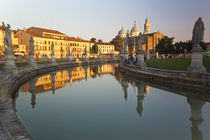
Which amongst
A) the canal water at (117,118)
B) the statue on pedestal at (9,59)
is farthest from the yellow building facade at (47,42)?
the canal water at (117,118)

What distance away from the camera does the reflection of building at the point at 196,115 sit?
18.4ft

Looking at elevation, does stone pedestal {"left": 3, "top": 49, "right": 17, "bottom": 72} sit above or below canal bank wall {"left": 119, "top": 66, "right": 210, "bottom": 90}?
above

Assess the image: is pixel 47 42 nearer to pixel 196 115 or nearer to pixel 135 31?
pixel 196 115

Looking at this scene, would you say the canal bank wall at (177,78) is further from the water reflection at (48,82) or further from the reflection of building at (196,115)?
the water reflection at (48,82)

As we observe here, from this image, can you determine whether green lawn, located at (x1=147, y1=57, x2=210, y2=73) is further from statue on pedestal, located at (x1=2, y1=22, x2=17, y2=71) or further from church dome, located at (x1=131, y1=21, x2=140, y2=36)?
church dome, located at (x1=131, y1=21, x2=140, y2=36)

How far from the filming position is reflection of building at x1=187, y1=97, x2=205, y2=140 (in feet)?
18.4

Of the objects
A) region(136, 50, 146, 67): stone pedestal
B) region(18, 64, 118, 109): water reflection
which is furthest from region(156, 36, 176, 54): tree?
region(18, 64, 118, 109): water reflection

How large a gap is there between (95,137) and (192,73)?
32.3 ft

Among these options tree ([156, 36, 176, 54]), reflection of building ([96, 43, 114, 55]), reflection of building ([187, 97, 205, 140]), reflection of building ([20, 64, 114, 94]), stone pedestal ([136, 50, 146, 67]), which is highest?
reflection of building ([96, 43, 114, 55])

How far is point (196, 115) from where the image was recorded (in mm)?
7375

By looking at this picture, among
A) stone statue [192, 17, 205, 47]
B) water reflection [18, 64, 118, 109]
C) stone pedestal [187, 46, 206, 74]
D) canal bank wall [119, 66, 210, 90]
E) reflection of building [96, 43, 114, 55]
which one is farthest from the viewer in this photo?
reflection of building [96, 43, 114, 55]

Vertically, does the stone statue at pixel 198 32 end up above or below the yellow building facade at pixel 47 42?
below

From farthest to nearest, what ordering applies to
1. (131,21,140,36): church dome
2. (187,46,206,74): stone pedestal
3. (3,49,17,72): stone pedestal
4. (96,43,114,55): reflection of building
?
(131,21,140,36): church dome
(96,43,114,55): reflection of building
(3,49,17,72): stone pedestal
(187,46,206,74): stone pedestal

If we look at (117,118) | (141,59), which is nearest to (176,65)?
(141,59)
